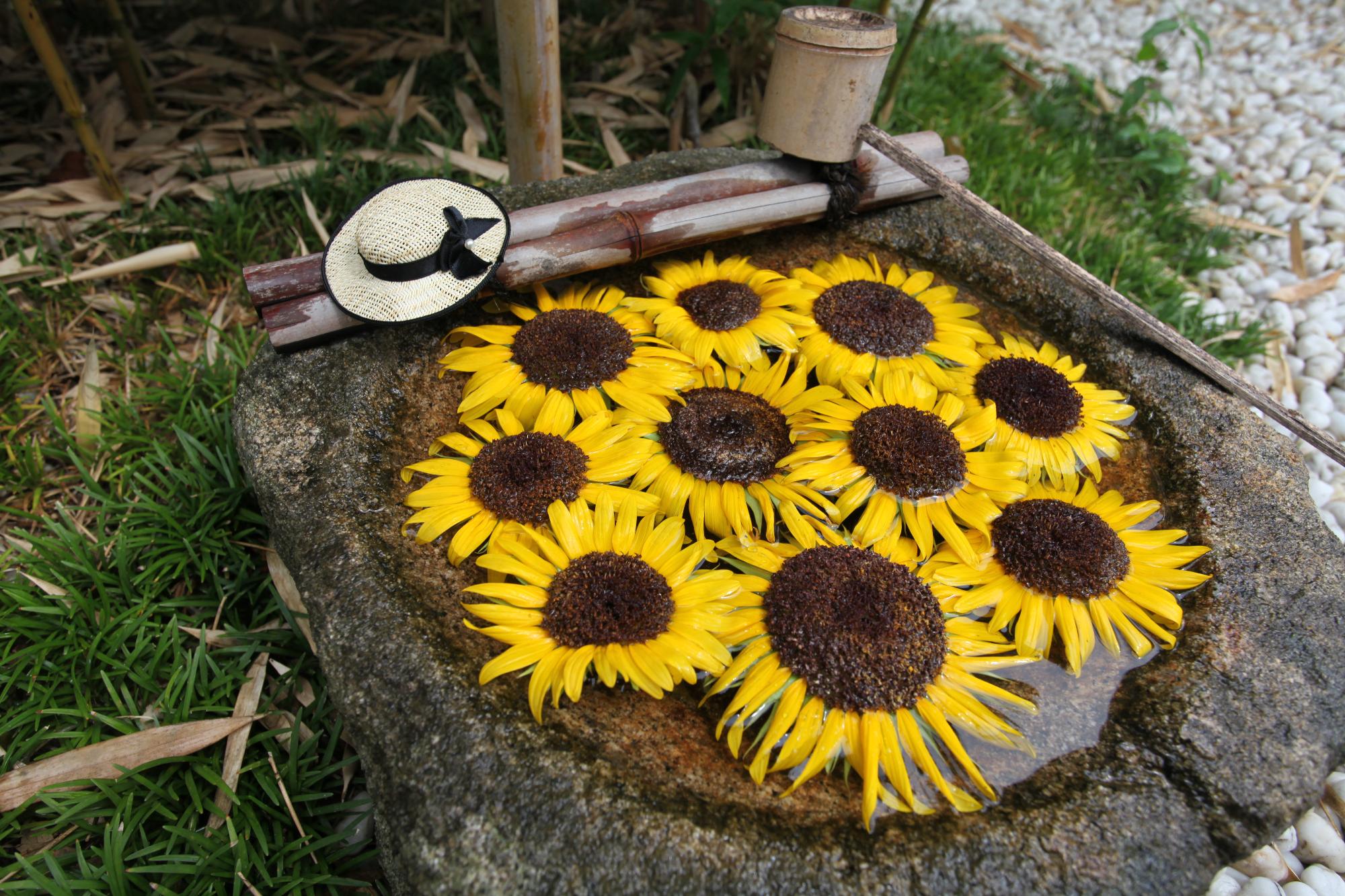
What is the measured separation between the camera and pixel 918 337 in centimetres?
227

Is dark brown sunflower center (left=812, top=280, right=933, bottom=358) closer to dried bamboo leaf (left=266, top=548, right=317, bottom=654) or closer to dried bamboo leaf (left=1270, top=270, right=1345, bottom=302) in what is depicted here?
dried bamboo leaf (left=266, top=548, right=317, bottom=654)

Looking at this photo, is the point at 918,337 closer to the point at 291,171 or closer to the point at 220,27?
the point at 291,171

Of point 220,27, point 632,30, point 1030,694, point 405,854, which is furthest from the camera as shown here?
point 632,30

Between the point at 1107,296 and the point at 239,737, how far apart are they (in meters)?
2.38

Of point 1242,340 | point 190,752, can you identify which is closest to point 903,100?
point 1242,340

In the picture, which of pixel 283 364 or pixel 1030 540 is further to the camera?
pixel 283 364

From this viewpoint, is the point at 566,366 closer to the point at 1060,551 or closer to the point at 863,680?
the point at 863,680

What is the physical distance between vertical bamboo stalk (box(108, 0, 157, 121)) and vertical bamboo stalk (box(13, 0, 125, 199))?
51 cm

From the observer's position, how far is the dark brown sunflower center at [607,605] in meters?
1.54

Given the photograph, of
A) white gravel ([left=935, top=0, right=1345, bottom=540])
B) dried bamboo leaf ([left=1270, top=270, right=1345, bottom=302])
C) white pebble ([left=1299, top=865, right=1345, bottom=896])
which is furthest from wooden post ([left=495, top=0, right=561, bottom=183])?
dried bamboo leaf ([left=1270, top=270, right=1345, bottom=302])

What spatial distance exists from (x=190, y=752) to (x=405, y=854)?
917 millimetres

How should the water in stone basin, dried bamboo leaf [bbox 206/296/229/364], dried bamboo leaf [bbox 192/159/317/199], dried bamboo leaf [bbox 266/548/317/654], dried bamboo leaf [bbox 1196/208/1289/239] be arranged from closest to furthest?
the water in stone basin → dried bamboo leaf [bbox 266/548/317/654] → dried bamboo leaf [bbox 206/296/229/364] → dried bamboo leaf [bbox 192/159/317/199] → dried bamboo leaf [bbox 1196/208/1289/239]

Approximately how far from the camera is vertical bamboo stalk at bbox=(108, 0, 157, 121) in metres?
3.56

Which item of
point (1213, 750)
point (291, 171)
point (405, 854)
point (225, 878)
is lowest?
point (225, 878)
